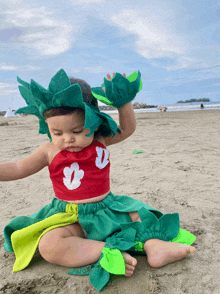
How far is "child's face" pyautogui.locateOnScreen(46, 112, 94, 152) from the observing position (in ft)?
4.63

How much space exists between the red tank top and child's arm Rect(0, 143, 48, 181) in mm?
90

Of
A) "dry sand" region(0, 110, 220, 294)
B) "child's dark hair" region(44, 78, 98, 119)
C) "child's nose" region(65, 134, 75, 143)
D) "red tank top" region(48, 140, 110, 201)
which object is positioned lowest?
"dry sand" region(0, 110, 220, 294)

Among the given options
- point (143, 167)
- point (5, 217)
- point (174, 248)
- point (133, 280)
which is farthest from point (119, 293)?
point (143, 167)

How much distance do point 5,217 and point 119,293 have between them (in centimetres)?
123

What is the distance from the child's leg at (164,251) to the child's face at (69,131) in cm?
72

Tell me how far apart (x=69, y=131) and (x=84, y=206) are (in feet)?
1.58

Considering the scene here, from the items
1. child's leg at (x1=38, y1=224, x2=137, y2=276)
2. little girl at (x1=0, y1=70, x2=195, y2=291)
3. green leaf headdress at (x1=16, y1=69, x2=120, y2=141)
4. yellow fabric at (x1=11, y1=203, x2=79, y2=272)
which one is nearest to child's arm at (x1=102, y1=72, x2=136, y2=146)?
little girl at (x1=0, y1=70, x2=195, y2=291)

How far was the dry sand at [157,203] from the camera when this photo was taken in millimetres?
1169

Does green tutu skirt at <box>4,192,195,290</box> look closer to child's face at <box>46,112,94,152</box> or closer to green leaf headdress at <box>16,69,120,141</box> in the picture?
child's face at <box>46,112,94,152</box>

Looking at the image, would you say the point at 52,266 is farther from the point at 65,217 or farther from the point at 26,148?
the point at 26,148

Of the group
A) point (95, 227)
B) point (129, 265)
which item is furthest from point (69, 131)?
point (129, 265)

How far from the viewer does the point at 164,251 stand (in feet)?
4.25

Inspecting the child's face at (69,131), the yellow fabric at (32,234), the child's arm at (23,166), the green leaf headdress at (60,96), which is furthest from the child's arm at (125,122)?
the yellow fabric at (32,234)

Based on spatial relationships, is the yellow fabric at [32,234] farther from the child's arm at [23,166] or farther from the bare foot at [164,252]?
the bare foot at [164,252]
